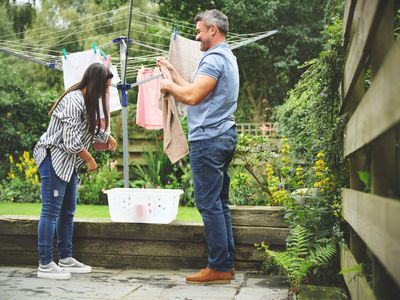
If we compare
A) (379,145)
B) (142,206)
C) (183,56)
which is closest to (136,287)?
(142,206)

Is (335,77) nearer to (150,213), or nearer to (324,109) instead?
(324,109)

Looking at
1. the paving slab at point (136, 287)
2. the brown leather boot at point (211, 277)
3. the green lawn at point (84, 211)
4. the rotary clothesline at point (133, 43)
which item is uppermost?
the rotary clothesline at point (133, 43)

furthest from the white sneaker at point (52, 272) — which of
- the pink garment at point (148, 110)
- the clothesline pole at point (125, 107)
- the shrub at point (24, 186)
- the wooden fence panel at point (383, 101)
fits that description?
the shrub at point (24, 186)

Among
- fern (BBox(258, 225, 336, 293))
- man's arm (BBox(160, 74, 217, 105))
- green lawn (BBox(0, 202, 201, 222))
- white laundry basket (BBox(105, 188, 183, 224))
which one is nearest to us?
fern (BBox(258, 225, 336, 293))

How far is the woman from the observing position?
130 inches

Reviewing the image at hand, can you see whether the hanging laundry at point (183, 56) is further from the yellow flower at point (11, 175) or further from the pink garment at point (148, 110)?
the yellow flower at point (11, 175)

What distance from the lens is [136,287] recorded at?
314 cm

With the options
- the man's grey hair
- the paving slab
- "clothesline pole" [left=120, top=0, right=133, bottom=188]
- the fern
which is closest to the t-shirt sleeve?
the man's grey hair

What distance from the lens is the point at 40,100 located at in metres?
8.59

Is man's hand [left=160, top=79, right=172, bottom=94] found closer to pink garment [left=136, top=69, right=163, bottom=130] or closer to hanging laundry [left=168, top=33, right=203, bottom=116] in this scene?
hanging laundry [left=168, top=33, right=203, bottom=116]

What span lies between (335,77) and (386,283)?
1650 millimetres

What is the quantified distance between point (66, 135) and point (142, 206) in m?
0.75

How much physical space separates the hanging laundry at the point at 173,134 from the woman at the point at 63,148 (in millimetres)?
389

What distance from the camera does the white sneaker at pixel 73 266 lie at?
355 centimetres
